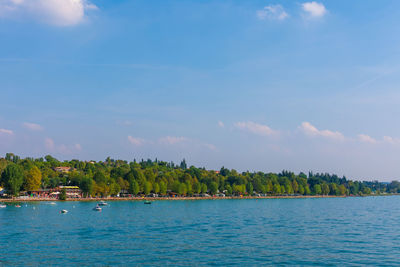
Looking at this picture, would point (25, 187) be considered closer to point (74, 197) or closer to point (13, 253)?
point (74, 197)

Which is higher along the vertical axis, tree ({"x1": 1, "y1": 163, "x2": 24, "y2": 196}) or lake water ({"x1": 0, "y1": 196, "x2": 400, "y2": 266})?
tree ({"x1": 1, "y1": 163, "x2": 24, "y2": 196})

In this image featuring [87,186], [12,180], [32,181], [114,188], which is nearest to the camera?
[12,180]

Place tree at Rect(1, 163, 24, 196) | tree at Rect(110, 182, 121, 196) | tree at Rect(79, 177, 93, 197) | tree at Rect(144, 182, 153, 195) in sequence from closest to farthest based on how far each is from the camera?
tree at Rect(1, 163, 24, 196)
tree at Rect(79, 177, 93, 197)
tree at Rect(110, 182, 121, 196)
tree at Rect(144, 182, 153, 195)

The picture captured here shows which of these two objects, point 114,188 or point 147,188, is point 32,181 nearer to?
point 114,188

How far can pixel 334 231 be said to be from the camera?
68.0m

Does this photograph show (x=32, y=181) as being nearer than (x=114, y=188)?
Yes

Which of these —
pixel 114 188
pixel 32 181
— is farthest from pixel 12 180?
pixel 114 188

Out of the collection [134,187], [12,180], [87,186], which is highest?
[12,180]

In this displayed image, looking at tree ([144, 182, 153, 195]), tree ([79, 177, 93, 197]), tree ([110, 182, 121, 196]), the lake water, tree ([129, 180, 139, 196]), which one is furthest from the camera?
tree ([144, 182, 153, 195])

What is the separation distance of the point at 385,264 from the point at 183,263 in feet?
72.8

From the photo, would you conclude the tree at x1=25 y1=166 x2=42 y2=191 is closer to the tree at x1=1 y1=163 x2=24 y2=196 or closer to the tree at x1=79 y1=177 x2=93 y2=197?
the tree at x1=1 y1=163 x2=24 y2=196

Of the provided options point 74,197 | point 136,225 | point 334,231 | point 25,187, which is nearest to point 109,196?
point 74,197

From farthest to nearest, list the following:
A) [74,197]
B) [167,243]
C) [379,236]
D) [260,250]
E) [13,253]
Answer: [74,197] → [379,236] → [167,243] → [260,250] → [13,253]

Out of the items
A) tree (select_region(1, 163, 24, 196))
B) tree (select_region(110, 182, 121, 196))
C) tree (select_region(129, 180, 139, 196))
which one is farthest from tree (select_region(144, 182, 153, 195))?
tree (select_region(1, 163, 24, 196))
